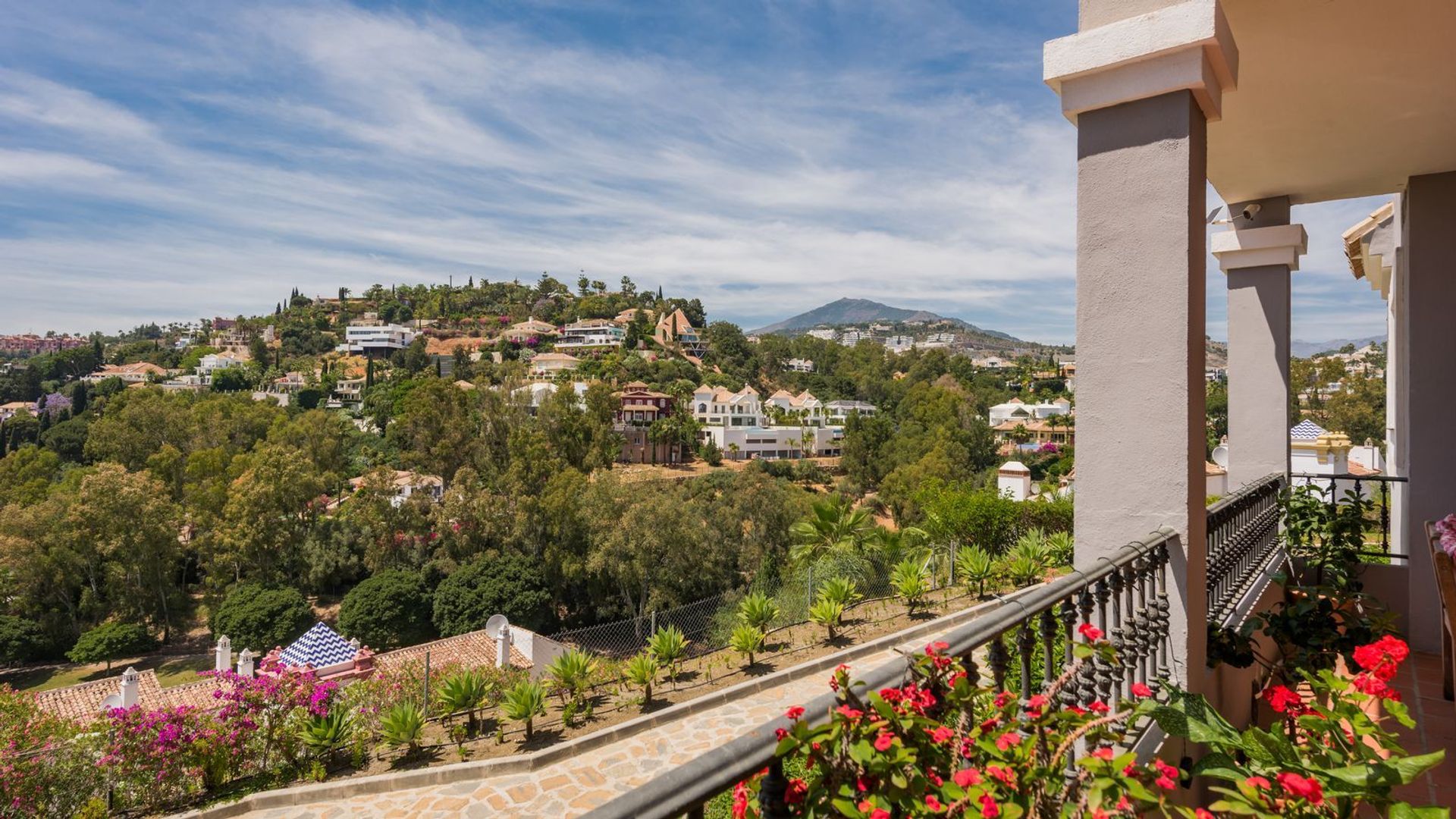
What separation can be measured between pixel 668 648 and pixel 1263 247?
750 centimetres

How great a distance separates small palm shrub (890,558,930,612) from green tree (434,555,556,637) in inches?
653

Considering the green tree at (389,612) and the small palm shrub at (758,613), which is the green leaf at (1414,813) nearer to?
the small palm shrub at (758,613)

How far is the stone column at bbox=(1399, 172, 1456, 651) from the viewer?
461 cm

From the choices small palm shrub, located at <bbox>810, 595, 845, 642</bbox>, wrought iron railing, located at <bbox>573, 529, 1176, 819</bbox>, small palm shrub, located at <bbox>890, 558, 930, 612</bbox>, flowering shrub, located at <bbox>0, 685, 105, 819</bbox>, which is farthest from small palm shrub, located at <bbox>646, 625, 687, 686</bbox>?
wrought iron railing, located at <bbox>573, 529, 1176, 819</bbox>

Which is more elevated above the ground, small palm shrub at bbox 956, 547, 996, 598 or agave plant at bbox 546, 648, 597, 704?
small palm shrub at bbox 956, 547, 996, 598

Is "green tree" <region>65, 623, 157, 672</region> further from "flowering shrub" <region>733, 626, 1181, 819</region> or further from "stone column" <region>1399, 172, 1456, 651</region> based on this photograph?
"stone column" <region>1399, 172, 1456, 651</region>

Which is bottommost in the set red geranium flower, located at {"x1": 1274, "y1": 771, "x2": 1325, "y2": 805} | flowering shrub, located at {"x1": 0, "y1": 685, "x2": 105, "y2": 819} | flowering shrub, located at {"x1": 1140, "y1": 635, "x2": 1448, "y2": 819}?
flowering shrub, located at {"x1": 0, "y1": 685, "x2": 105, "y2": 819}

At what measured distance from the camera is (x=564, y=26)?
15.3 metres

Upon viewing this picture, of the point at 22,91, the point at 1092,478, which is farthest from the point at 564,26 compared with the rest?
the point at 22,91

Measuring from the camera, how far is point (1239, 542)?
3.44 metres

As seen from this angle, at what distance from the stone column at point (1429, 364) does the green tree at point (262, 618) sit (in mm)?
29438

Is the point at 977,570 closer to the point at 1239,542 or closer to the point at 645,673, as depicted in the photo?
the point at 645,673

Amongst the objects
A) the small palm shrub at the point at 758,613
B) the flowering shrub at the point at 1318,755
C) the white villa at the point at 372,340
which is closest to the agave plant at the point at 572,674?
the small palm shrub at the point at 758,613

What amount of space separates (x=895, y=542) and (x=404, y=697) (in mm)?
9051
